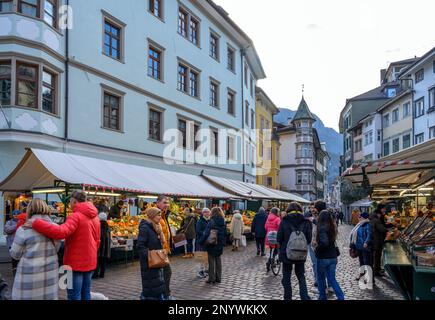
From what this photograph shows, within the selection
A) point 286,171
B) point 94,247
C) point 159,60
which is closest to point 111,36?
point 159,60

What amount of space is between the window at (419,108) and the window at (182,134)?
23035 mm

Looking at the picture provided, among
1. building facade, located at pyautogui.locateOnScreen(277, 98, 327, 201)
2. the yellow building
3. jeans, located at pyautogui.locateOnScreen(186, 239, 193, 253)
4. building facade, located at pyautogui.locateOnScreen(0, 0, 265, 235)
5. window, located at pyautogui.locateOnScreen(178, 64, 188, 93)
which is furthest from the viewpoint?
building facade, located at pyautogui.locateOnScreen(277, 98, 327, 201)

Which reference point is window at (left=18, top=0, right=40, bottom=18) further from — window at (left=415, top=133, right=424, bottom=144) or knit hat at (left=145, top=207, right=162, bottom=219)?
window at (left=415, top=133, right=424, bottom=144)

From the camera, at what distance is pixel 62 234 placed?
18.4 feet

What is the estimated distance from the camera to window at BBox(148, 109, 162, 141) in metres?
23.3

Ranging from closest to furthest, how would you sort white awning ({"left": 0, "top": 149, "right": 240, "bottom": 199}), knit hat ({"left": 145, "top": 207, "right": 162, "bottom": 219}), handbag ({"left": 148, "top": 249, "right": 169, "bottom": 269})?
handbag ({"left": 148, "top": 249, "right": 169, "bottom": 269}) → knit hat ({"left": 145, "top": 207, "right": 162, "bottom": 219}) → white awning ({"left": 0, "top": 149, "right": 240, "bottom": 199})

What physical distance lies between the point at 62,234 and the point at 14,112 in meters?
11.4

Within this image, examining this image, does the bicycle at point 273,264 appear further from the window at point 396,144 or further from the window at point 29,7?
the window at point 396,144

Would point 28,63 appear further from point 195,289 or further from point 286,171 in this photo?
point 286,171

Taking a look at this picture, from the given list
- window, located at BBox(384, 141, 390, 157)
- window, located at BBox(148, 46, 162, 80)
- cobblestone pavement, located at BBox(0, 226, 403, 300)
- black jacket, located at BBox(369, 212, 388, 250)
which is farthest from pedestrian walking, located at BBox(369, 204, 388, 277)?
window, located at BBox(384, 141, 390, 157)

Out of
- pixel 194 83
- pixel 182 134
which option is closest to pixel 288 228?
pixel 182 134

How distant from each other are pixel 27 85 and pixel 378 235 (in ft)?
43.2

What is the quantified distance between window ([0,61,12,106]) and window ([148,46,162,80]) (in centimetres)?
859

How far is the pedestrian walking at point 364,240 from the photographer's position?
10.2 m
